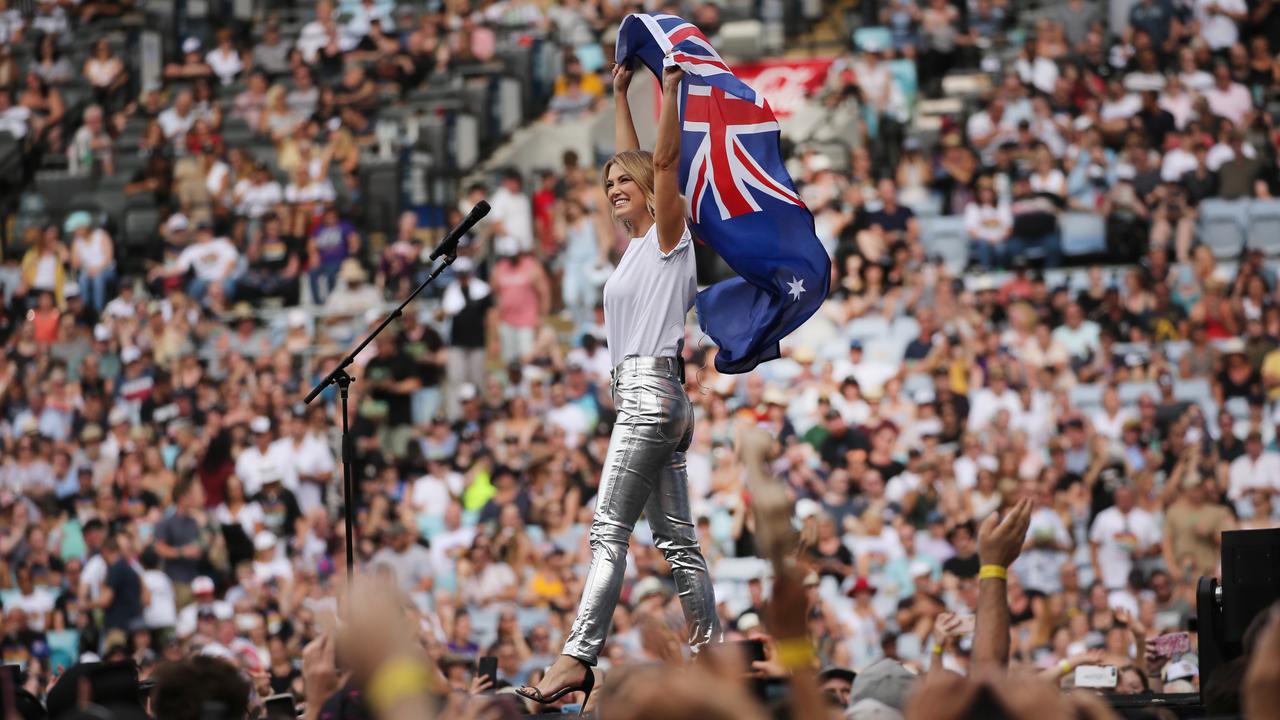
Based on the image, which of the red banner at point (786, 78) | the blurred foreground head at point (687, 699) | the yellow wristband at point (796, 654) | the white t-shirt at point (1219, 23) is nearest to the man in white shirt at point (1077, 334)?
the white t-shirt at point (1219, 23)

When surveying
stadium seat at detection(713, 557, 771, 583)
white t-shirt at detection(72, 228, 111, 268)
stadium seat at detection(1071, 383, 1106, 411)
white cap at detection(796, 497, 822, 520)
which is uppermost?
white t-shirt at detection(72, 228, 111, 268)

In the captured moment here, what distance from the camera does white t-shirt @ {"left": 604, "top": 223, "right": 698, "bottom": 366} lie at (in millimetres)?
7559

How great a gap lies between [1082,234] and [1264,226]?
→ 5.11 ft

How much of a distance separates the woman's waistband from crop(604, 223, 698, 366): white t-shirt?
19 millimetres

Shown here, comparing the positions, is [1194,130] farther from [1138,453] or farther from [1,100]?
[1,100]

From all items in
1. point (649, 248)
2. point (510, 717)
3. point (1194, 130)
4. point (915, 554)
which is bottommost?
point (915, 554)

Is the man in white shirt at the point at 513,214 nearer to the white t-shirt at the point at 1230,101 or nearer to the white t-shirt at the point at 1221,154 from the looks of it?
the white t-shirt at the point at 1221,154

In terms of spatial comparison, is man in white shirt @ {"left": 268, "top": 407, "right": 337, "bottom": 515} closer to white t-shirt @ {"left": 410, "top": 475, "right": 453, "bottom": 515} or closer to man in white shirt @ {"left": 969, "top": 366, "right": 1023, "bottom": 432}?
white t-shirt @ {"left": 410, "top": 475, "right": 453, "bottom": 515}

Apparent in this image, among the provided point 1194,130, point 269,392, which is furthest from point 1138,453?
point 269,392

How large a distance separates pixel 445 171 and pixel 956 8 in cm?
575

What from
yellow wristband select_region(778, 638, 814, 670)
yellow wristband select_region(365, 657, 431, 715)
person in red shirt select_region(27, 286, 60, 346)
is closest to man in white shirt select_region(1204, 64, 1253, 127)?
person in red shirt select_region(27, 286, 60, 346)

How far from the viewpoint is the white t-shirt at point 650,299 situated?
24.8 ft

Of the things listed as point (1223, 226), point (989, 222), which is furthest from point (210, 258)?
point (1223, 226)

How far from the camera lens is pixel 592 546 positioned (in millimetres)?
7543
